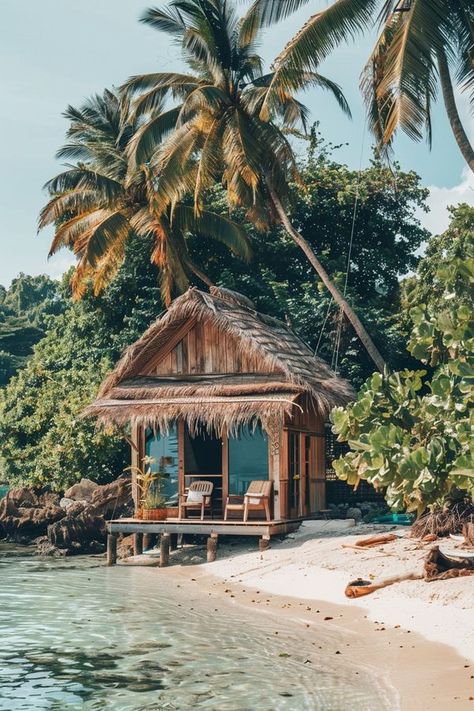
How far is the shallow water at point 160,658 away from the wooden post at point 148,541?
4191 millimetres

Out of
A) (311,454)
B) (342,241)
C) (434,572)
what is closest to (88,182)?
(342,241)

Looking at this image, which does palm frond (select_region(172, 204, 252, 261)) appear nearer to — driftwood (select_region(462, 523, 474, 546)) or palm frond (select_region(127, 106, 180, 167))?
palm frond (select_region(127, 106, 180, 167))

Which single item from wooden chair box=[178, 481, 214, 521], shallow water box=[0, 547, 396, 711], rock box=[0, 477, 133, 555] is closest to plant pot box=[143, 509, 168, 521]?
wooden chair box=[178, 481, 214, 521]

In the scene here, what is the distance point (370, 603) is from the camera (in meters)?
12.2

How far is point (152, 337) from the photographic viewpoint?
19.0 metres

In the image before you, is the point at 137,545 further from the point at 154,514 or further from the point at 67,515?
the point at 67,515

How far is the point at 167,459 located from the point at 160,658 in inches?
362

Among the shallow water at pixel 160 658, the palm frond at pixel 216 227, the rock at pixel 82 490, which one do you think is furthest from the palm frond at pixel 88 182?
the shallow water at pixel 160 658

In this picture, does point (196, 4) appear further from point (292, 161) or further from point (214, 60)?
point (292, 161)

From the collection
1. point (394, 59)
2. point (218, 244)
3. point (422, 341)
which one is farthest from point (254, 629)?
point (218, 244)

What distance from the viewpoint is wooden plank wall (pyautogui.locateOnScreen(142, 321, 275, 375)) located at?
18.7 meters

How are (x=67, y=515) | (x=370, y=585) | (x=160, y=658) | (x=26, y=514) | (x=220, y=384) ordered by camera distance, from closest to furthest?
(x=160, y=658) < (x=370, y=585) < (x=220, y=384) < (x=67, y=515) < (x=26, y=514)

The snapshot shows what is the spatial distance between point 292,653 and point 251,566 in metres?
5.73

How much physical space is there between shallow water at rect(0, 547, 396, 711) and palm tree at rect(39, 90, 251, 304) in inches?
440
